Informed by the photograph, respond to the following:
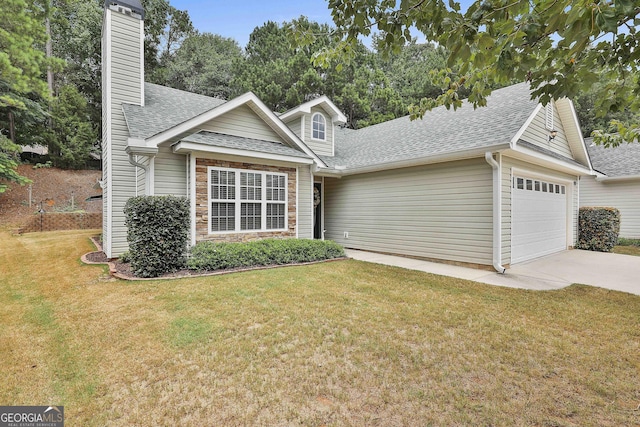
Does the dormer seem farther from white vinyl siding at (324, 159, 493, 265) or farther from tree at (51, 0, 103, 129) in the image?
tree at (51, 0, 103, 129)

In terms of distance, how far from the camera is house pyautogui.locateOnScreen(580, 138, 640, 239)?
486 inches

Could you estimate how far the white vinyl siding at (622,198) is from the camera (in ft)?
40.6

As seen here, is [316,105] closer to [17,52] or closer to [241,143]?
[241,143]

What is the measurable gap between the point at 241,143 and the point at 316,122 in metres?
4.39

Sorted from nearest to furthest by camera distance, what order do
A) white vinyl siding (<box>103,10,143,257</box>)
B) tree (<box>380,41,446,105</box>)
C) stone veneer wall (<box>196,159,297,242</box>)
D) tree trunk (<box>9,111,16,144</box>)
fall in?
stone veneer wall (<box>196,159,297,242</box>) → white vinyl siding (<box>103,10,143,257</box>) → tree trunk (<box>9,111,16,144</box>) → tree (<box>380,41,446,105</box>)

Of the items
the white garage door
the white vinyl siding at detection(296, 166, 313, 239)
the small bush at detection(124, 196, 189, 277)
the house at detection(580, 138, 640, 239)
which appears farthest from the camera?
the house at detection(580, 138, 640, 239)

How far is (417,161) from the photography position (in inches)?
325

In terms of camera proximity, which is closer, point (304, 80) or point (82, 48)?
point (304, 80)

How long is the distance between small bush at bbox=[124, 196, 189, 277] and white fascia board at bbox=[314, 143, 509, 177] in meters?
4.61

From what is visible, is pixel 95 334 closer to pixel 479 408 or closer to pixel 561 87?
pixel 479 408

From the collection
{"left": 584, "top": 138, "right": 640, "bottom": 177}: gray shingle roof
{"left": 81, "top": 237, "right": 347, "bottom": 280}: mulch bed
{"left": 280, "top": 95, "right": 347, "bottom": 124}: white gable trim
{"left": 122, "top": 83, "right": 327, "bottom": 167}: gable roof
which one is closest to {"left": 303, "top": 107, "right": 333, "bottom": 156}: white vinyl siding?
{"left": 280, "top": 95, "right": 347, "bottom": 124}: white gable trim

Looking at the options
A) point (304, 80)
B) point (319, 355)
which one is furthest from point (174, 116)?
point (304, 80)

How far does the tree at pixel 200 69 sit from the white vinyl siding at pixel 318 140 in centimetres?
1570

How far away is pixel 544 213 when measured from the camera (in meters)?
9.24
